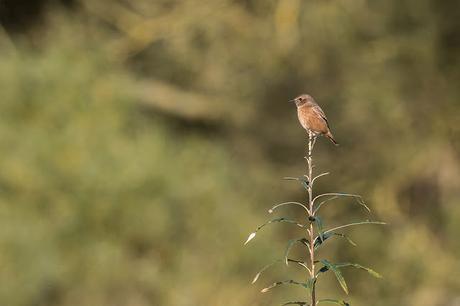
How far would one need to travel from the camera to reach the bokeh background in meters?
14.5

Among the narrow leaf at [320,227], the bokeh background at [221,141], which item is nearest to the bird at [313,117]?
the narrow leaf at [320,227]

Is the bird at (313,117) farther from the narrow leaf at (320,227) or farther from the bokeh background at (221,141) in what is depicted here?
the bokeh background at (221,141)

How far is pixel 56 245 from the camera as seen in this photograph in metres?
14.2

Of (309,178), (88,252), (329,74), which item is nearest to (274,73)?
(329,74)

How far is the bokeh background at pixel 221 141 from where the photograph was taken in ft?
47.7

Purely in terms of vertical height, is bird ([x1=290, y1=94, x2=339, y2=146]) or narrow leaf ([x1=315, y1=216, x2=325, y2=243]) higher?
bird ([x1=290, y1=94, x2=339, y2=146])

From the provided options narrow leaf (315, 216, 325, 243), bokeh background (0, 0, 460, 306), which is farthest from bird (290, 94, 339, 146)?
bokeh background (0, 0, 460, 306)

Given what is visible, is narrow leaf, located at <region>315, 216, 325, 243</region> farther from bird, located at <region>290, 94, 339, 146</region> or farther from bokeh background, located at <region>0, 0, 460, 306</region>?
bokeh background, located at <region>0, 0, 460, 306</region>

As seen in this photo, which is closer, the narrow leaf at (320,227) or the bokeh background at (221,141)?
the narrow leaf at (320,227)

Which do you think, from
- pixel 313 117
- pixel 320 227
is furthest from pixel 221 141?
pixel 320 227

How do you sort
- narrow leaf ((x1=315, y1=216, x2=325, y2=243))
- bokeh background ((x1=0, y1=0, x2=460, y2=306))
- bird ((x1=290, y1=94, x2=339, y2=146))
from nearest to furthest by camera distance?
1. narrow leaf ((x1=315, y1=216, x2=325, y2=243))
2. bird ((x1=290, y1=94, x2=339, y2=146))
3. bokeh background ((x1=0, y1=0, x2=460, y2=306))

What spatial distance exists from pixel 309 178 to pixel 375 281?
13162 millimetres

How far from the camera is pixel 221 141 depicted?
18109mm

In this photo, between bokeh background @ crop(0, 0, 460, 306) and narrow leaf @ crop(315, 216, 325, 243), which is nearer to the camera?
narrow leaf @ crop(315, 216, 325, 243)
